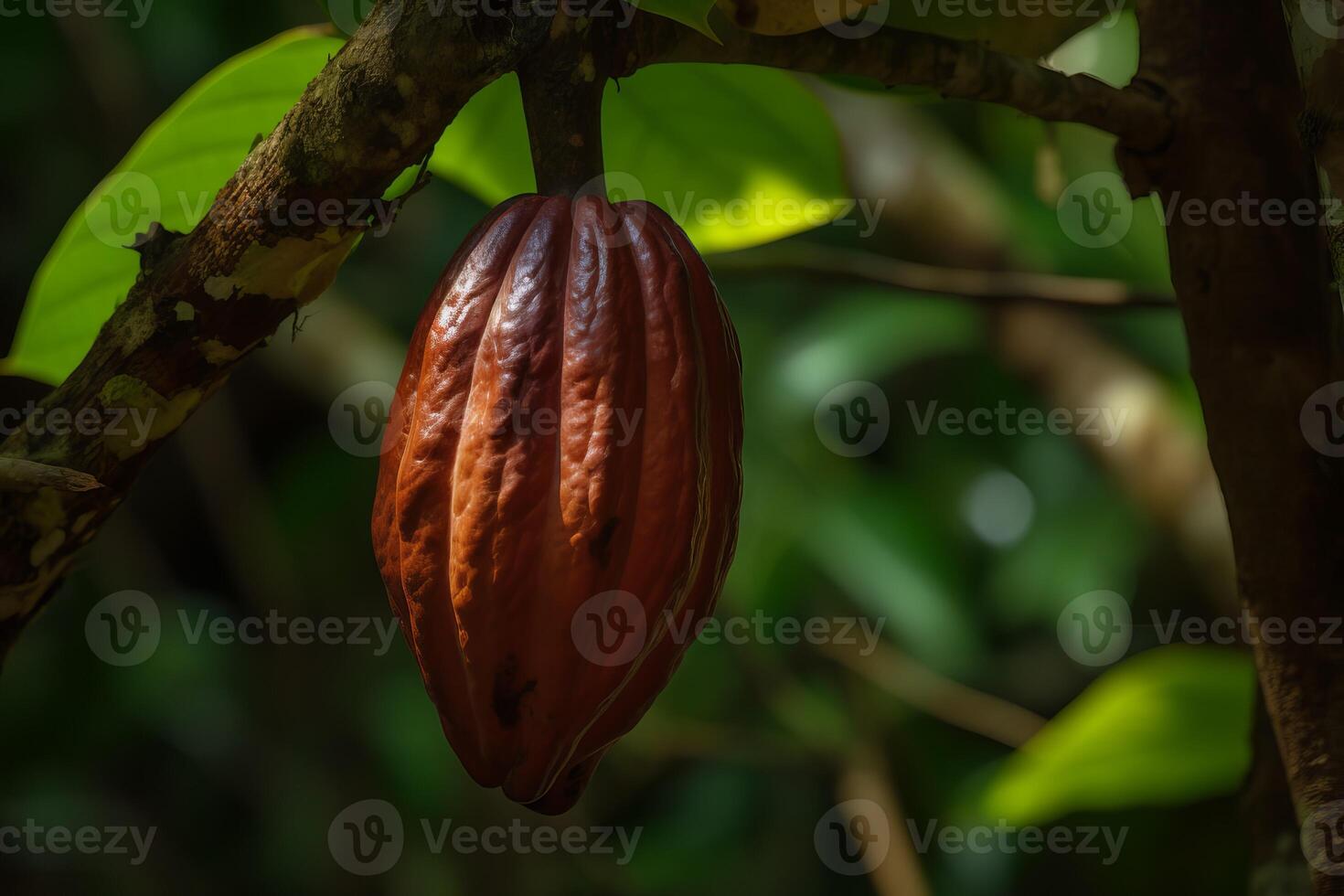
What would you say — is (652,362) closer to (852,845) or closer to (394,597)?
(394,597)

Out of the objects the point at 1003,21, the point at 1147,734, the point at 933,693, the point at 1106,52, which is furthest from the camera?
the point at 933,693

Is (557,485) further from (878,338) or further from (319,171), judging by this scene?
(878,338)

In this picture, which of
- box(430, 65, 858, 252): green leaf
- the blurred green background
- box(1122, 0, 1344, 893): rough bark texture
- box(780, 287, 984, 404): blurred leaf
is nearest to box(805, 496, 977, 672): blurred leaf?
the blurred green background

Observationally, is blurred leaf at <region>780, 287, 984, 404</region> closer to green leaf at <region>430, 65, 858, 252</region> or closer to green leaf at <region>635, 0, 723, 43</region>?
green leaf at <region>430, 65, 858, 252</region>

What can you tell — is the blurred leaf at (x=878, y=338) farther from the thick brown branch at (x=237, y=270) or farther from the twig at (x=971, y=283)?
the thick brown branch at (x=237, y=270)

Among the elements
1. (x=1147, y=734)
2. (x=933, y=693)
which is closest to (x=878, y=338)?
(x=933, y=693)

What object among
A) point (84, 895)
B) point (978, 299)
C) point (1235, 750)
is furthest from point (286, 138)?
point (84, 895)

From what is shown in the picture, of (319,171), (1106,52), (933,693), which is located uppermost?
(319,171)
